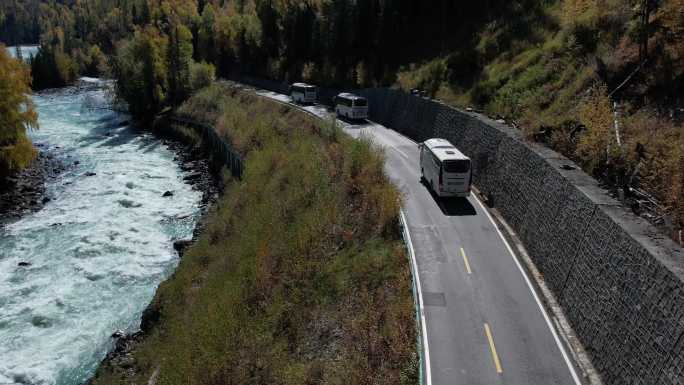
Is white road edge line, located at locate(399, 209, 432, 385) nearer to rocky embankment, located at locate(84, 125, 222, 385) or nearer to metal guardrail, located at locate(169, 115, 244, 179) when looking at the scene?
rocky embankment, located at locate(84, 125, 222, 385)

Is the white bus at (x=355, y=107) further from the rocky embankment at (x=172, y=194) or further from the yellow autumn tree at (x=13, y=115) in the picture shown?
the yellow autumn tree at (x=13, y=115)

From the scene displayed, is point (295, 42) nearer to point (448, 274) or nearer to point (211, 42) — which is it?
point (211, 42)

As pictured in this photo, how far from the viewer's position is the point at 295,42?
265 feet

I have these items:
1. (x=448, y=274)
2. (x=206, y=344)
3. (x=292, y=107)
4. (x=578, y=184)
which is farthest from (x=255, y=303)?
(x=292, y=107)

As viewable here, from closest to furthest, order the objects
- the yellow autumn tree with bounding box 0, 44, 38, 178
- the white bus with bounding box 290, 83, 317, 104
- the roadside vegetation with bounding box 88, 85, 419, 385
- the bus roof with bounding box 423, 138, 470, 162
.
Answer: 1. the roadside vegetation with bounding box 88, 85, 419, 385
2. the bus roof with bounding box 423, 138, 470, 162
3. the yellow autumn tree with bounding box 0, 44, 38, 178
4. the white bus with bounding box 290, 83, 317, 104

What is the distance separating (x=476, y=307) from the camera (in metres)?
18.5

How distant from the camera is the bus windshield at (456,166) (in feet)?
88.6

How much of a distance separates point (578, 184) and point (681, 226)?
406 centimetres

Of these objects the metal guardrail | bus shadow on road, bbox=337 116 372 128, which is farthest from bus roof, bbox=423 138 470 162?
the metal guardrail

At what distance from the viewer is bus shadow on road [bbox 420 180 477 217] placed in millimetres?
26609

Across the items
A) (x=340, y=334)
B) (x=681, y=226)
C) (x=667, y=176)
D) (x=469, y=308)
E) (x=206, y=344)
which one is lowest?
(x=206, y=344)

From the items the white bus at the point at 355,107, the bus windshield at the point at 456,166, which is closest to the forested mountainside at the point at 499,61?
the bus windshield at the point at 456,166

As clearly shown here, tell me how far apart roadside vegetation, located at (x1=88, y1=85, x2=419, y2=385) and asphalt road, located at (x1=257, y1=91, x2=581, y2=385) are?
1.14 metres

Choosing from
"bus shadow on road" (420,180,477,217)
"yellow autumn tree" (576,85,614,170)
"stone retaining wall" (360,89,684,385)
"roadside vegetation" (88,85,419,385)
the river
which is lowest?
the river
